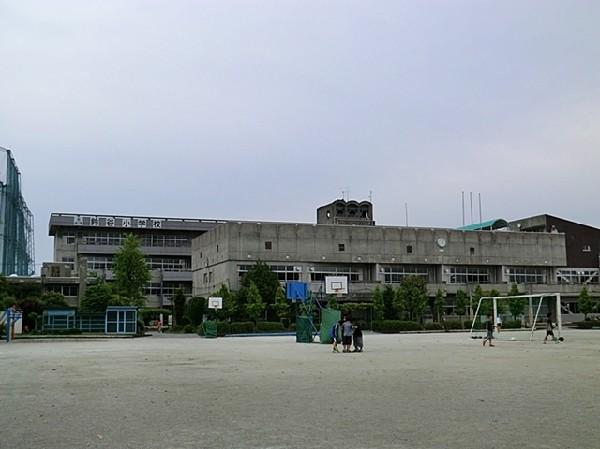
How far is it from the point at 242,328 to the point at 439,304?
72.8 feet

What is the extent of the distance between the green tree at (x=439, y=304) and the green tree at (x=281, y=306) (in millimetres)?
16344

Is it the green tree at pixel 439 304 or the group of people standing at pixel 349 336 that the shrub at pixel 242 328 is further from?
the group of people standing at pixel 349 336

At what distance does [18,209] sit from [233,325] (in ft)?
126

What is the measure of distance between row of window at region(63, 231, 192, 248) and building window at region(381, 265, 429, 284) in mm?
35749

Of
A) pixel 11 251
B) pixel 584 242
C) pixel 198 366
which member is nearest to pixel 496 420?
pixel 198 366

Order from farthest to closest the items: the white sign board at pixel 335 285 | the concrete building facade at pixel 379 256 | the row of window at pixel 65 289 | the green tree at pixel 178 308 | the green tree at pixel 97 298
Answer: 1. the row of window at pixel 65 289
2. the green tree at pixel 178 308
3. the concrete building facade at pixel 379 256
4. the green tree at pixel 97 298
5. the white sign board at pixel 335 285

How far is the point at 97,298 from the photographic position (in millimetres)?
63969

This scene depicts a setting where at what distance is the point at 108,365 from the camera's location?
2180 cm

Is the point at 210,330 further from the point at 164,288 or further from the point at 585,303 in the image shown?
the point at 164,288

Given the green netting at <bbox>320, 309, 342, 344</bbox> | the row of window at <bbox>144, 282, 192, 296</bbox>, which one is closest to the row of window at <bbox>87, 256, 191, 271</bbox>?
the row of window at <bbox>144, 282, 192, 296</bbox>

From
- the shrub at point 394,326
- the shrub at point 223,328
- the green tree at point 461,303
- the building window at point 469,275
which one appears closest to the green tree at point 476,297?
the green tree at point 461,303

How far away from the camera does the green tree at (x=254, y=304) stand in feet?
209

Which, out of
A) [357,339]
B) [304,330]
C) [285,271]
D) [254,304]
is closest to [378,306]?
[285,271]

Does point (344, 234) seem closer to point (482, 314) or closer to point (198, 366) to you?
point (482, 314)
